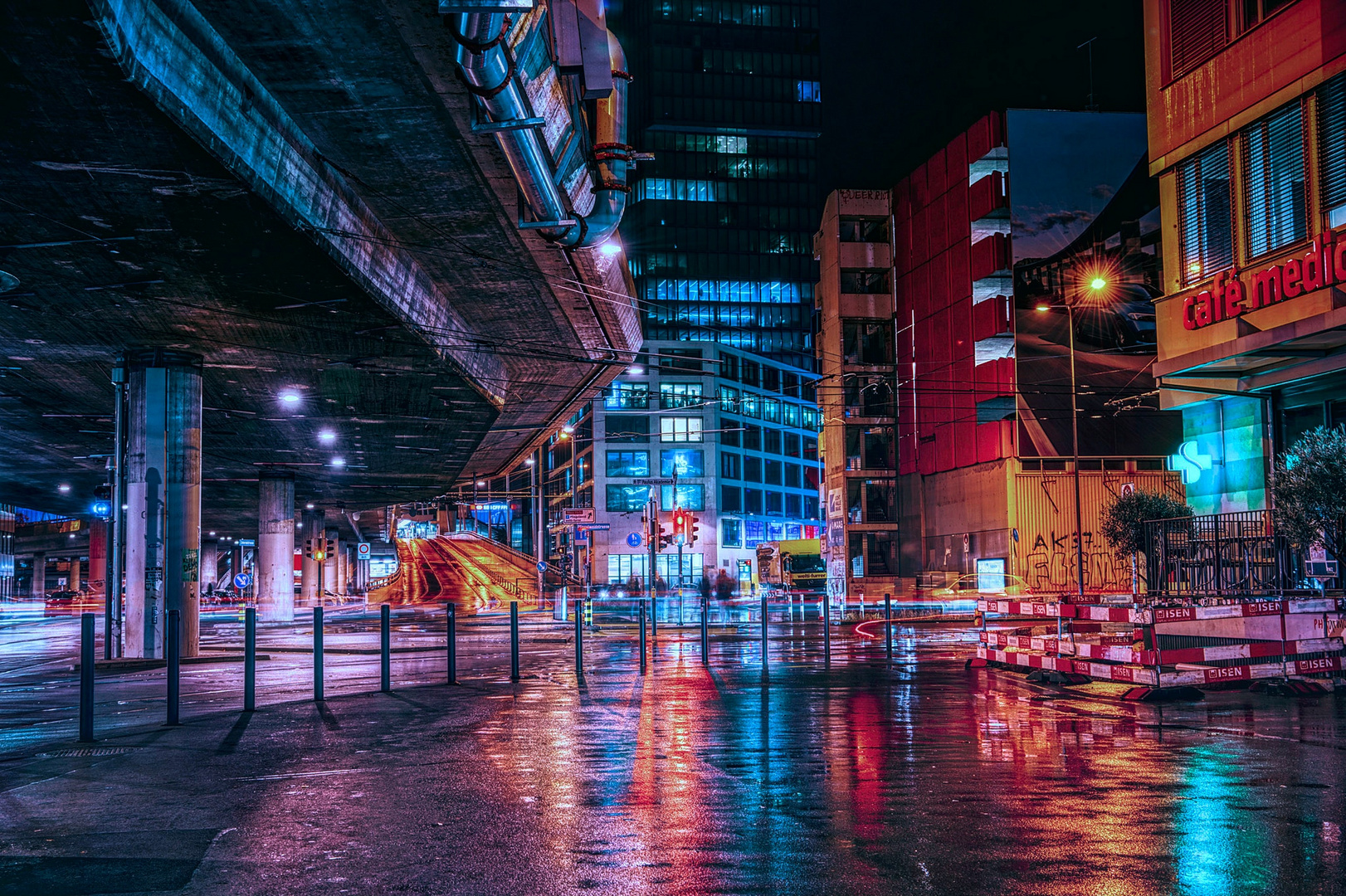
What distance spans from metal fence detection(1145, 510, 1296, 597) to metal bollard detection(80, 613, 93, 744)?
1540 centimetres

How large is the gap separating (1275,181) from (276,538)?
42.6m

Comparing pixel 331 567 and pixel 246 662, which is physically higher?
pixel 246 662

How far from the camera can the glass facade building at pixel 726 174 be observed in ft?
436

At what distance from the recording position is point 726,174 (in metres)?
136

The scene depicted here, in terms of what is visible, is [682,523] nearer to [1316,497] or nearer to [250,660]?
[1316,497]

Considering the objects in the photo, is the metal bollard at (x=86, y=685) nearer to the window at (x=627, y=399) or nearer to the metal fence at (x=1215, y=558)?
the metal fence at (x=1215, y=558)

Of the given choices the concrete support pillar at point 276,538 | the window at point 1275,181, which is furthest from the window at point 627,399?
the window at point 1275,181

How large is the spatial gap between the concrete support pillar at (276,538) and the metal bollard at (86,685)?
4106 cm

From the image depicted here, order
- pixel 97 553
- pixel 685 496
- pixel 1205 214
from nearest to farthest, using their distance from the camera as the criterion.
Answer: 1. pixel 1205 214
2. pixel 685 496
3. pixel 97 553

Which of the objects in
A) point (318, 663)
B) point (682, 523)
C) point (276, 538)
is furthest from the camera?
point (276, 538)

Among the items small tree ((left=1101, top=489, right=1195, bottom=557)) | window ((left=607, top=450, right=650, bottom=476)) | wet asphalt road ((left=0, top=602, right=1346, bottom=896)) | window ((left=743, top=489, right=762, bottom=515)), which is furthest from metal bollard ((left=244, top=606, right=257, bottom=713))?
window ((left=743, top=489, right=762, bottom=515))

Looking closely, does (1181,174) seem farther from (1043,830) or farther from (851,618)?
(1043,830)

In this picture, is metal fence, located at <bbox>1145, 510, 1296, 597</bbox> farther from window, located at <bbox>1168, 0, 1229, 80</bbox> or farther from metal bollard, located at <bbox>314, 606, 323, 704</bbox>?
metal bollard, located at <bbox>314, 606, 323, 704</bbox>

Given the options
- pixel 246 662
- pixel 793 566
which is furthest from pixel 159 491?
pixel 793 566
